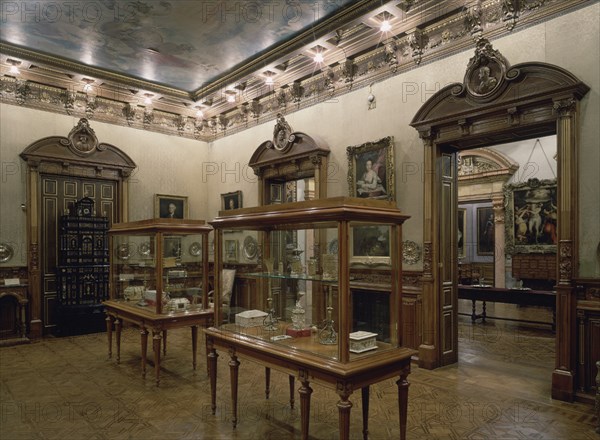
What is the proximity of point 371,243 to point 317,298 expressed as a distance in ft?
2.76

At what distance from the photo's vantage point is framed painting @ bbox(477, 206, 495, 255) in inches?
613

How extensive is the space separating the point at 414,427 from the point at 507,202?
11.5m

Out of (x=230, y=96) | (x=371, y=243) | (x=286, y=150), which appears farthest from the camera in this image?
(x=230, y=96)

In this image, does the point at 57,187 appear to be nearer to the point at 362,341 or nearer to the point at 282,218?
the point at 282,218

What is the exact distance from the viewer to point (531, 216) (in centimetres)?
1376

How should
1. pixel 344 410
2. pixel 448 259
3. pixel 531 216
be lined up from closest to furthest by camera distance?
1. pixel 344 410
2. pixel 448 259
3. pixel 531 216

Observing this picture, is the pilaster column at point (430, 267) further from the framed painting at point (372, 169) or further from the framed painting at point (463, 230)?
the framed painting at point (463, 230)

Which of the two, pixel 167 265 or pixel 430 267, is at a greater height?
pixel 167 265

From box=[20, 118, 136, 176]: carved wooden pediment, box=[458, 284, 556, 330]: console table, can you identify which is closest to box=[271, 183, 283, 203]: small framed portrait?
box=[20, 118, 136, 176]: carved wooden pediment

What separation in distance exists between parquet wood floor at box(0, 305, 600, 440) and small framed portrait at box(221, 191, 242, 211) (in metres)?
4.48

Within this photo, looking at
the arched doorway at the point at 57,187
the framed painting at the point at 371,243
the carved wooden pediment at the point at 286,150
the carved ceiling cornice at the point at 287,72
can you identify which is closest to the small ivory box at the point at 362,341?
the framed painting at the point at 371,243

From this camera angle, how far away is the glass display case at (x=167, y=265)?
634cm

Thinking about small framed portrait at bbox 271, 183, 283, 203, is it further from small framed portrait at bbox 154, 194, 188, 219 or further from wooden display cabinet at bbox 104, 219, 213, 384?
wooden display cabinet at bbox 104, 219, 213, 384

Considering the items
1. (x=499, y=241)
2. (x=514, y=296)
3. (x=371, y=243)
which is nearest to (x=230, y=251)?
(x=371, y=243)
